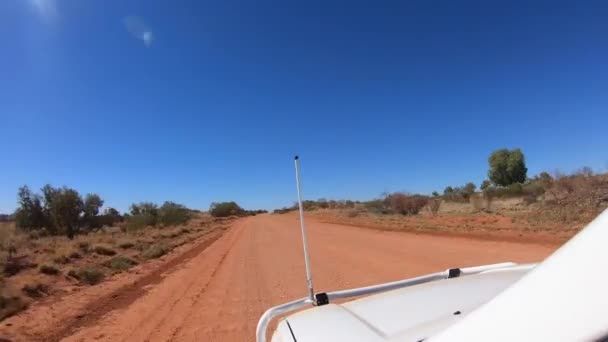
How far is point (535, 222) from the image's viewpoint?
14.3m

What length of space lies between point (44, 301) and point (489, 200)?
25.7 metres

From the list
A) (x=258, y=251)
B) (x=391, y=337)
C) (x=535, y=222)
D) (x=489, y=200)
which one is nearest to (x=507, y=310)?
(x=391, y=337)

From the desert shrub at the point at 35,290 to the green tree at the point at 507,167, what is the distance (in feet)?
169

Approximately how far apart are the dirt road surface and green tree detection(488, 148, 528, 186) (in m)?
42.4

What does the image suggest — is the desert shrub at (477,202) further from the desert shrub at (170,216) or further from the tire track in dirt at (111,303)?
the desert shrub at (170,216)

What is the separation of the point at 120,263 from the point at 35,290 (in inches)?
170

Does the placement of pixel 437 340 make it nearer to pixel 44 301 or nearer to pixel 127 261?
pixel 44 301

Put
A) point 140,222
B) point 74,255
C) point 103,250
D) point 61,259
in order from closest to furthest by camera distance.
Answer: point 61,259 < point 74,255 < point 103,250 < point 140,222

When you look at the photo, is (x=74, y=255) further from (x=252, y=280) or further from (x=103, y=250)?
(x=252, y=280)

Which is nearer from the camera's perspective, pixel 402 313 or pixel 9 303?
pixel 402 313

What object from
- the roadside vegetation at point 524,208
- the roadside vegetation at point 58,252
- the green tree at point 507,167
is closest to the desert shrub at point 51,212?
the roadside vegetation at point 58,252

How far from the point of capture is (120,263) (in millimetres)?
14125

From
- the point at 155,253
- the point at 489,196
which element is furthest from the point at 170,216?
the point at 489,196

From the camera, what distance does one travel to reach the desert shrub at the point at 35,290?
9547 millimetres
